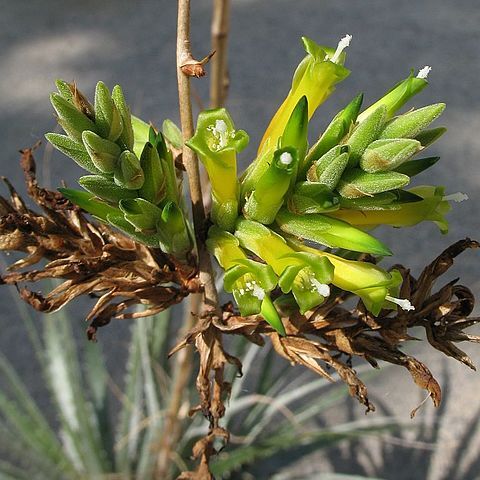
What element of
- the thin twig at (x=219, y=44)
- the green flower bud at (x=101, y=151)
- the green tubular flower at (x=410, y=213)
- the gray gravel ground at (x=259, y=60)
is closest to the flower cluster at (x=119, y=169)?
the green flower bud at (x=101, y=151)

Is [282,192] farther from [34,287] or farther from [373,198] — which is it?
[34,287]

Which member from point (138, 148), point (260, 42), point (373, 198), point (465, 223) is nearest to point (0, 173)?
point (260, 42)

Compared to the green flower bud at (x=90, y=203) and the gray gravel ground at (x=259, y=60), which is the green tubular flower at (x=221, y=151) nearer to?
the green flower bud at (x=90, y=203)

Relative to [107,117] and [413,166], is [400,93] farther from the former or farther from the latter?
[107,117]

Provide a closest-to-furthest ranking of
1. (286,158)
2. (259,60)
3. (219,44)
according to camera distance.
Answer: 1. (286,158)
2. (219,44)
3. (259,60)

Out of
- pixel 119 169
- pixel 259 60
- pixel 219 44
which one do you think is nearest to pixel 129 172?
pixel 119 169

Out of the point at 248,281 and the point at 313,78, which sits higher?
the point at 313,78

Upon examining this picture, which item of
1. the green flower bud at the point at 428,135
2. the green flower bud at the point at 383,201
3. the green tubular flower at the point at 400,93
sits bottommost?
the green flower bud at the point at 383,201
